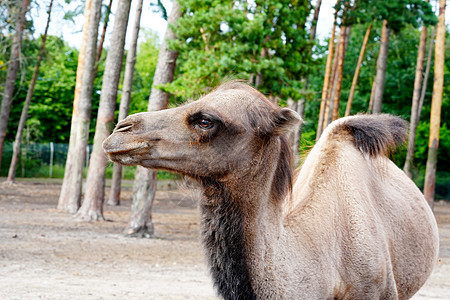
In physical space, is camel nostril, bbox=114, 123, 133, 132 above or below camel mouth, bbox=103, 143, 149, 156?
above

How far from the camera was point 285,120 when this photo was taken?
4.07 m

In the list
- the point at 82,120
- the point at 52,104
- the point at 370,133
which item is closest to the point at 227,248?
the point at 370,133

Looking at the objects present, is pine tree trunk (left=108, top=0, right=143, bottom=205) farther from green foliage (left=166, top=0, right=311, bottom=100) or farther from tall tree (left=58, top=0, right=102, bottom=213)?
green foliage (left=166, top=0, right=311, bottom=100)

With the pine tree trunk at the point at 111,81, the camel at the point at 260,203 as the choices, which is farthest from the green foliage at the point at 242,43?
the camel at the point at 260,203

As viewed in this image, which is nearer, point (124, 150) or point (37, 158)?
point (124, 150)

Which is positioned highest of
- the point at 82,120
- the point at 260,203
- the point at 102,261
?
the point at 82,120

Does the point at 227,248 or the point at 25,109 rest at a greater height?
the point at 25,109

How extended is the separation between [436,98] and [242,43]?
40.7ft

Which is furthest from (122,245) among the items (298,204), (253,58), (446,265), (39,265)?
(298,204)

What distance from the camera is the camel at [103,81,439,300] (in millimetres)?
3832

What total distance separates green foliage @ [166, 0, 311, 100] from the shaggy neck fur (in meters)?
9.74

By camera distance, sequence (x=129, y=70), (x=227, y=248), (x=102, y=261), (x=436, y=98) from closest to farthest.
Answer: (x=227, y=248)
(x=102, y=261)
(x=129, y=70)
(x=436, y=98)

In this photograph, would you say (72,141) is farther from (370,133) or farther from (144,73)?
(144,73)

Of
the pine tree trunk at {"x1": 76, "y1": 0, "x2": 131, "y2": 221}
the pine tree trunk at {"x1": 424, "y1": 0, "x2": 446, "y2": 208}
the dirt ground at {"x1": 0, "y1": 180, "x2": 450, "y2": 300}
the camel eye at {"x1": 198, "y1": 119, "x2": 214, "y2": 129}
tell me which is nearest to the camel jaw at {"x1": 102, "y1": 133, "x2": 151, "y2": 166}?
the camel eye at {"x1": 198, "y1": 119, "x2": 214, "y2": 129}
